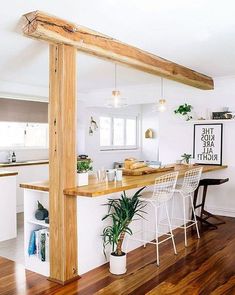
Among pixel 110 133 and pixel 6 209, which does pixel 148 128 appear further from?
pixel 6 209

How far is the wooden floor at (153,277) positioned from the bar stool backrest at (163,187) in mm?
685

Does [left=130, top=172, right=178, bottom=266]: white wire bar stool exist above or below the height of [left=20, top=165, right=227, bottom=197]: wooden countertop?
below

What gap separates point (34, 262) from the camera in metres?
3.46

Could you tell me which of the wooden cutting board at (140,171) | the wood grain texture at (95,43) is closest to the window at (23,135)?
the wooden cutting board at (140,171)

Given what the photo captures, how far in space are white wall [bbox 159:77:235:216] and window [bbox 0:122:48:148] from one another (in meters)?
2.56

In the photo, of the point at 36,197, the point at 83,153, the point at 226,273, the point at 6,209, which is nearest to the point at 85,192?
the point at 36,197

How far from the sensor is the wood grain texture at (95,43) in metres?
2.80

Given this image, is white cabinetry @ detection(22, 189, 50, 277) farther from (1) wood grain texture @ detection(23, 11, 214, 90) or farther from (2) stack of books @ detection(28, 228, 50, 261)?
(1) wood grain texture @ detection(23, 11, 214, 90)

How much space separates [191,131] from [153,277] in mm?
3555

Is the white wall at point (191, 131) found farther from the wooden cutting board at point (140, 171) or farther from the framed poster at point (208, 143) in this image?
the wooden cutting board at point (140, 171)

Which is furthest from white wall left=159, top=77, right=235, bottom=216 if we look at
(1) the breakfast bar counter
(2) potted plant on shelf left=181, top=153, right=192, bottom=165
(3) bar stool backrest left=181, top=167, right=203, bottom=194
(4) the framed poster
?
(1) the breakfast bar counter

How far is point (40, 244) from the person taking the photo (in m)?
3.46

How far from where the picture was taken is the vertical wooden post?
3.12 metres

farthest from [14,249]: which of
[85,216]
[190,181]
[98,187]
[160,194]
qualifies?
[190,181]
